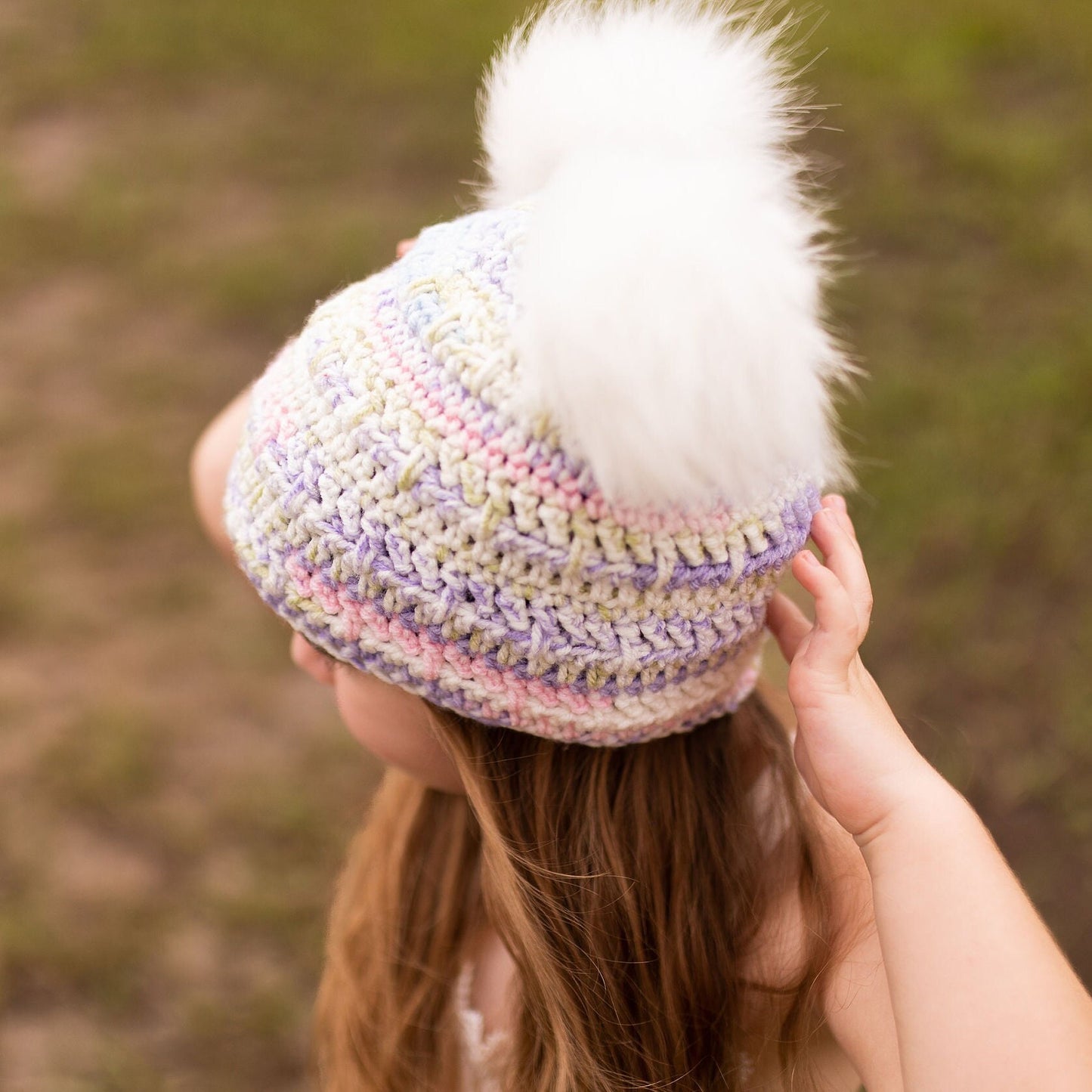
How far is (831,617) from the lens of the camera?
36.8 inches

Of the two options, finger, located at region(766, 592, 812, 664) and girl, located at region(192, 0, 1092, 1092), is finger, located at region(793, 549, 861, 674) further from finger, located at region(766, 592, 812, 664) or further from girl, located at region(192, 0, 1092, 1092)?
finger, located at region(766, 592, 812, 664)

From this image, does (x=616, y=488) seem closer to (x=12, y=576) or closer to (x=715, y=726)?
(x=715, y=726)

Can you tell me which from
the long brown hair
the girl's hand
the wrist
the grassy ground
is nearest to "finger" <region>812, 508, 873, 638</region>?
the girl's hand

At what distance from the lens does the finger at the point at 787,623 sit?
105 cm

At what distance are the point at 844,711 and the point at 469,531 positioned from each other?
1.23 ft

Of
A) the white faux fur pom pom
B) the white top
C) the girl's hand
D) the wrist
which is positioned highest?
the white faux fur pom pom

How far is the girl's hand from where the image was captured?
902mm

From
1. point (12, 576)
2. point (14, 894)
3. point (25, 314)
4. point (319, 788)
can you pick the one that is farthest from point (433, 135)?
point (14, 894)

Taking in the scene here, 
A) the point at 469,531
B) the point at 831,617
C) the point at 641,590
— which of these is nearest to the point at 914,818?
the point at 831,617

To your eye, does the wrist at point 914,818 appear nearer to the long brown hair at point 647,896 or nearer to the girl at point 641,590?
the girl at point 641,590

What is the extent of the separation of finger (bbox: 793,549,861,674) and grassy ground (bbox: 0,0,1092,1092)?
3.92 feet

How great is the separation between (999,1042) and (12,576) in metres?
2.07

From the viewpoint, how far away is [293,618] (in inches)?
36.6

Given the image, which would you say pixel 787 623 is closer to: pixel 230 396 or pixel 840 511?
pixel 840 511
